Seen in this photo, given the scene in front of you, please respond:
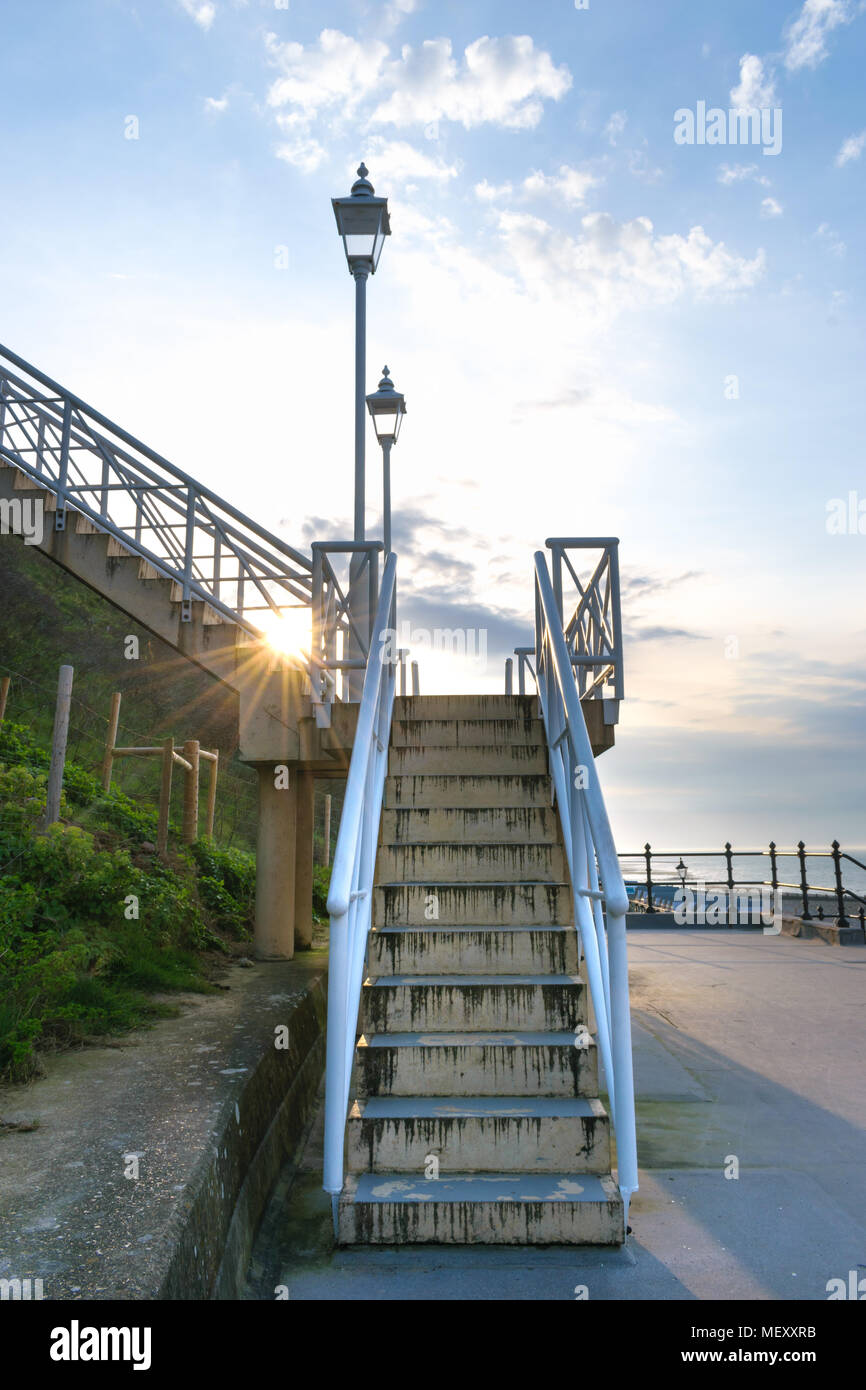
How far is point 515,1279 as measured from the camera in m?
3.06

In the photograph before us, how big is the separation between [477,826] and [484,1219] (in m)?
2.50

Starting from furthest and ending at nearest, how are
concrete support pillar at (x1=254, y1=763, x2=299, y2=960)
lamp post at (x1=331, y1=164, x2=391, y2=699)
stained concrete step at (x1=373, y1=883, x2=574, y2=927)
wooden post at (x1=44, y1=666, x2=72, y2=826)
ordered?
lamp post at (x1=331, y1=164, x2=391, y2=699)
concrete support pillar at (x1=254, y1=763, x2=299, y2=960)
wooden post at (x1=44, y1=666, x2=72, y2=826)
stained concrete step at (x1=373, y1=883, x2=574, y2=927)

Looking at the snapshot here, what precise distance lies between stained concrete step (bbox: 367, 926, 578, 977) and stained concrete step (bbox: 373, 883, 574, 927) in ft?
0.71

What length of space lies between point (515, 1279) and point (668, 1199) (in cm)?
107

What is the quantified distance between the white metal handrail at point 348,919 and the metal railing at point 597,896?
988 millimetres

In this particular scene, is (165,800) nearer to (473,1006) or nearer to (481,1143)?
(473,1006)

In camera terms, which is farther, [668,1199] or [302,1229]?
[668,1199]

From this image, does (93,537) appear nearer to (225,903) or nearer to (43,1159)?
(225,903)

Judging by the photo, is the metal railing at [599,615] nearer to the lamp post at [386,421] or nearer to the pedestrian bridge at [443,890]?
the pedestrian bridge at [443,890]

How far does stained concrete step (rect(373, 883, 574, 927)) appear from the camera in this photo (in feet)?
15.6

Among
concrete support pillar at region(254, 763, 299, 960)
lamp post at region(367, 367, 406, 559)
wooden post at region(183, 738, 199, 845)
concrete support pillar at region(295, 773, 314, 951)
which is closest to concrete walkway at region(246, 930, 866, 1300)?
concrete support pillar at region(254, 763, 299, 960)

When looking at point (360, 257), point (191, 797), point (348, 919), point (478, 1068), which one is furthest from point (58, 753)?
point (360, 257)

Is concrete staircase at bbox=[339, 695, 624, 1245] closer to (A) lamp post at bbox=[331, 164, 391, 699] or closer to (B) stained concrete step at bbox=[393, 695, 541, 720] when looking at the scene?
(B) stained concrete step at bbox=[393, 695, 541, 720]
